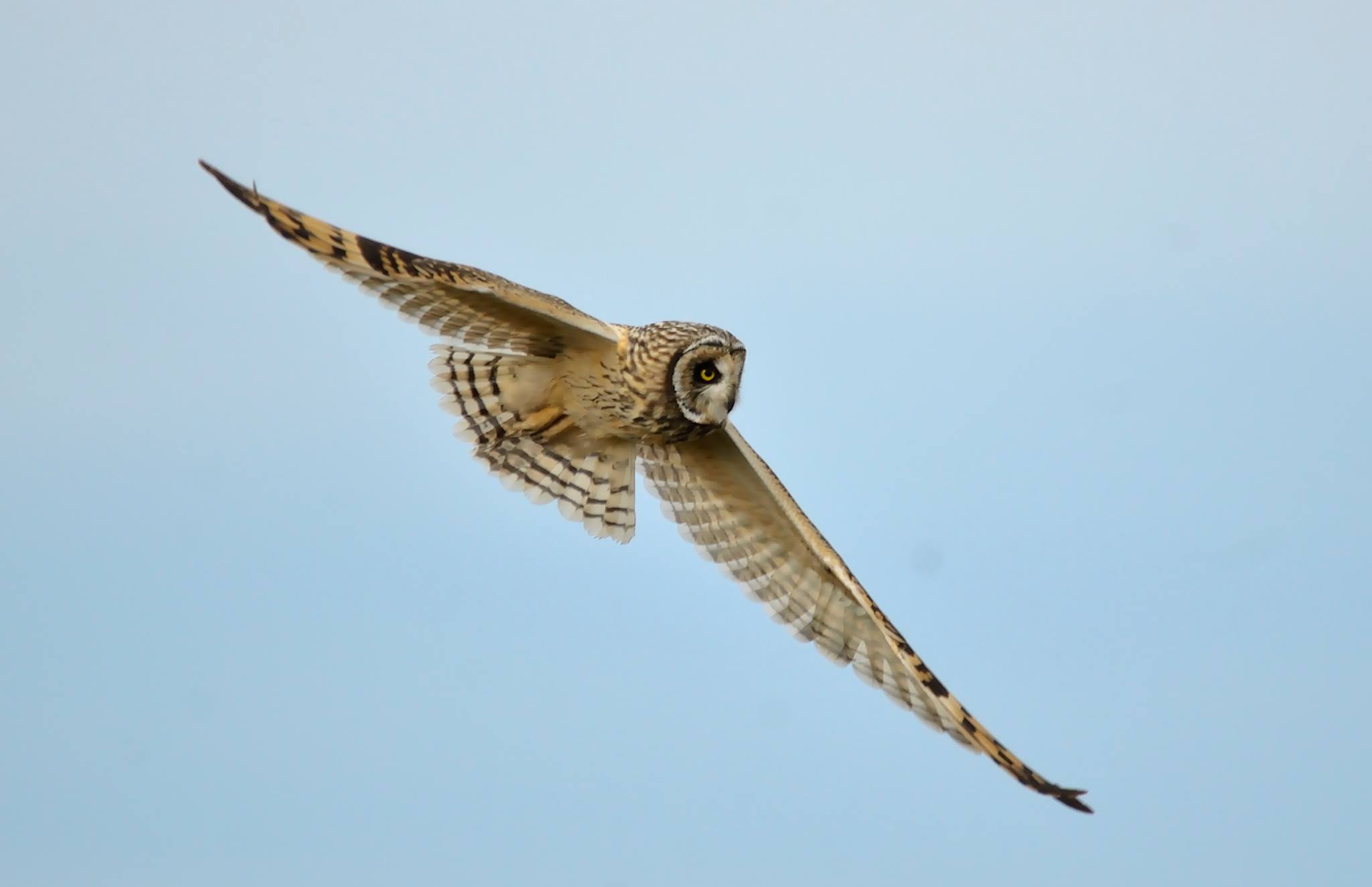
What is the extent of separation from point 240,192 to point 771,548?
391cm

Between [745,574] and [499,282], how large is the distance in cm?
264

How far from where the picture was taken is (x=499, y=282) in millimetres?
9820

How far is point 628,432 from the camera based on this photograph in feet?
35.8

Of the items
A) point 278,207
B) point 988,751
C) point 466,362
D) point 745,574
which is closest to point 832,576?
point 745,574

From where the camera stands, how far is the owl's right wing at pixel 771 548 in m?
11.0

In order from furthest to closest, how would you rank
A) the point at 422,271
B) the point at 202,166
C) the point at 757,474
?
the point at 757,474, the point at 422,271, the point at 202,166

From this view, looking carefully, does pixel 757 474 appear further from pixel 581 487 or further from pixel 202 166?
pixel 202 166

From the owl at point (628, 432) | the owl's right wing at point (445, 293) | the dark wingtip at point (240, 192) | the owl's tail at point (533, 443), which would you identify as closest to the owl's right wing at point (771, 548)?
the owl at point (628, 432)

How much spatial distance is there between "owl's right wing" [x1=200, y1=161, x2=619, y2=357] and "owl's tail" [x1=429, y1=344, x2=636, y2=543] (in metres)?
0.18

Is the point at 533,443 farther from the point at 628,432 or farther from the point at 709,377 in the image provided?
the point at 709,377

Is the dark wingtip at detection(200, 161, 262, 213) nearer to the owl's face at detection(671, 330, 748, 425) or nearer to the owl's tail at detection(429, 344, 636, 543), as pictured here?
the owl's tail at detection(429, 344, 636, 543)

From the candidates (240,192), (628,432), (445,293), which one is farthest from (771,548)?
(240,192)

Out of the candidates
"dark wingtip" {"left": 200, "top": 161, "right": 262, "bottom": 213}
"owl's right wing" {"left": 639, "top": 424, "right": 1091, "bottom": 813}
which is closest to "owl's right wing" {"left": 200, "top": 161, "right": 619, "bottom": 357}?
"dark wingtip" {"left": 200, "top": 161, "right": 262, "bottom": 213}

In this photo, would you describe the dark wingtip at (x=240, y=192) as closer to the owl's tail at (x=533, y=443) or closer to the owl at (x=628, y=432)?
the owl at (x=628, y=432)
